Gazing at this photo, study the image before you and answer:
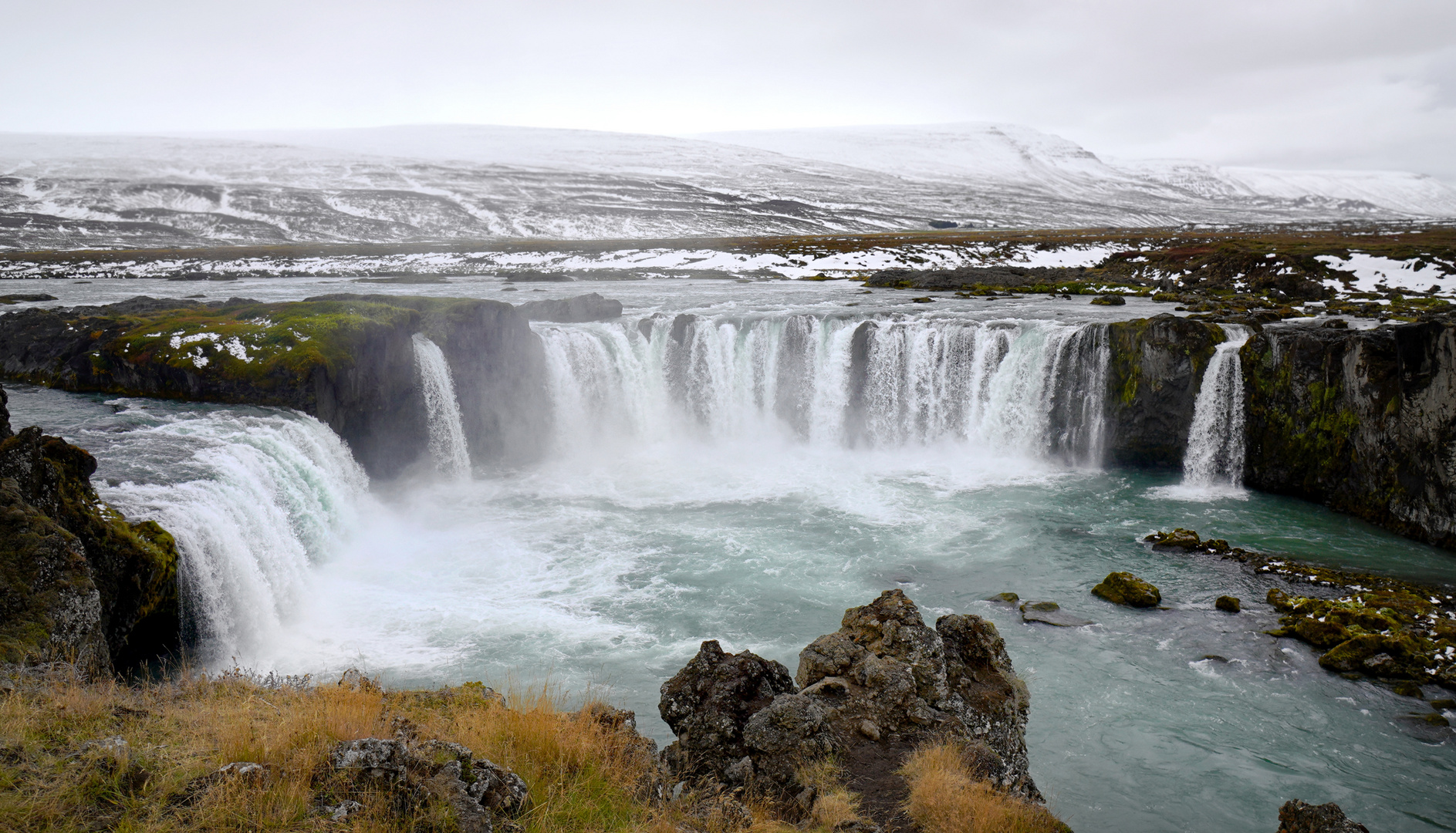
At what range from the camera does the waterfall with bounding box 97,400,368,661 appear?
14.1 meters

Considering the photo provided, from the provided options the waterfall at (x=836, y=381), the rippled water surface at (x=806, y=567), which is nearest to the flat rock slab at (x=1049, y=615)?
the rippled water surface at (x=806, y=567)

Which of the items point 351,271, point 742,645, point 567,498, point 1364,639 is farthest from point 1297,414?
point 351,271

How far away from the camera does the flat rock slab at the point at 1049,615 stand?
53.4 feet

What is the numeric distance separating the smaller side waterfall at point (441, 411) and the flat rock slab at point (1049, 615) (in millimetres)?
19404

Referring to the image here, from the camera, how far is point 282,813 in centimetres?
553

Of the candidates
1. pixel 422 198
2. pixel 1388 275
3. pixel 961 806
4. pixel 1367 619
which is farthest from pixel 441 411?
pixel 422 198

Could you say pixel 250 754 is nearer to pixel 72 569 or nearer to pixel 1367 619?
pixel 72 569

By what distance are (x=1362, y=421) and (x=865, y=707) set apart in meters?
21.3

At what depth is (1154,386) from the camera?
88.3 ft

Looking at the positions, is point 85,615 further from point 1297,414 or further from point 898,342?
point 1297,414

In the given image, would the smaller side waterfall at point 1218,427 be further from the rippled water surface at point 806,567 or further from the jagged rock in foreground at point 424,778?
the jagged rock in foreground at point 424,778

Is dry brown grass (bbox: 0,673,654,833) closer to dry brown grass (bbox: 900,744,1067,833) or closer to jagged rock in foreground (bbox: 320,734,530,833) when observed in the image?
jagged rock in foreground (bbox: 320,734,530,833)

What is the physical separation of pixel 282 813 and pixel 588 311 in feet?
106

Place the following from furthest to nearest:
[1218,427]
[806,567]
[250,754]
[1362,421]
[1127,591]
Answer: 1. [1218,427]
2. [1362,421]
3. [806,567]
4. [1127,591]
5. [250,754]
